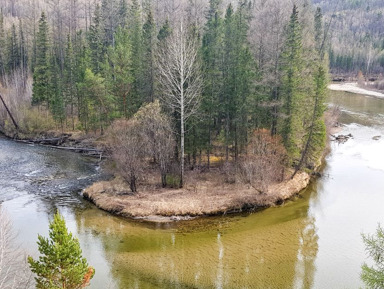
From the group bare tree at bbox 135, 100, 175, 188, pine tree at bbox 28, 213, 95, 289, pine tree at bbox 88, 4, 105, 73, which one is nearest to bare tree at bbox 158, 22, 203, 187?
bare tree at bbox 135, 100, 175, 188

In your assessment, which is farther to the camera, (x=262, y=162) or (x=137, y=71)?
(x=137, y=71)

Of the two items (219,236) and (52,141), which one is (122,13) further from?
(219,236)

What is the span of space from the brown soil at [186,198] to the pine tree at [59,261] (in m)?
12.1

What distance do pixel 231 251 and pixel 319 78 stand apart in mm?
17574

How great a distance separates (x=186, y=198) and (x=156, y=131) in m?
5.90

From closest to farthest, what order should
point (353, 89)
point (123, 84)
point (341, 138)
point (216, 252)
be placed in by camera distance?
point (216, 252)
point (123, 84)
point (341, 138)
point (353, 89)

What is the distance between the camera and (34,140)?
48.0 metres

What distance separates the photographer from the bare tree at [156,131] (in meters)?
28.8

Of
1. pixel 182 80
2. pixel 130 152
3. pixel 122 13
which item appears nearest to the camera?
pixel 130 152

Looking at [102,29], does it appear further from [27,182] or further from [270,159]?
[270,159]

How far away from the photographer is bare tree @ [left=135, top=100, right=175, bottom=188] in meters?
28.8

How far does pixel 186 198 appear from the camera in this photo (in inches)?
1112

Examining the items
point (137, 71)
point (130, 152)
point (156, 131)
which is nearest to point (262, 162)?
point (156, 131)

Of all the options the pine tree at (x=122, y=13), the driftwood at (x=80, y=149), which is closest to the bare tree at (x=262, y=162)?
the driftwood at (x=80, y=149)
